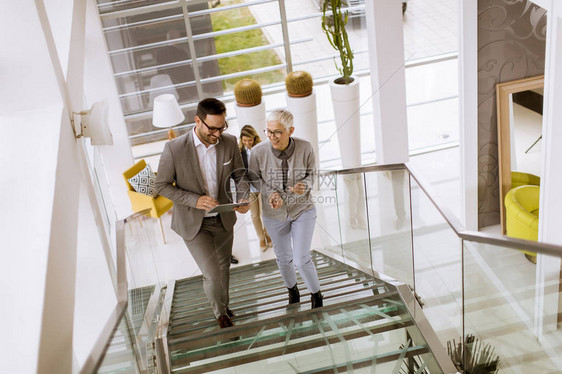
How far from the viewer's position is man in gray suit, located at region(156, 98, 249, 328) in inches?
163

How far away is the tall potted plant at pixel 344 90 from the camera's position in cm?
802

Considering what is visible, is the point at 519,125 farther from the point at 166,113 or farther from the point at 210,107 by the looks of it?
the point at 166,113

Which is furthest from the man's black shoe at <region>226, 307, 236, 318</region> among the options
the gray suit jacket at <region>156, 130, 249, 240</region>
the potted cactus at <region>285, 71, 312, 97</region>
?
the potted cactus at <region>285, 71, 312, 97</region>

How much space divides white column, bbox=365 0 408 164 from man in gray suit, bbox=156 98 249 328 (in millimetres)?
3909

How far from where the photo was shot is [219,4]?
839 centimetres

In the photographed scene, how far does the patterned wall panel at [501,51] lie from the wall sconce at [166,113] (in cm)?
375

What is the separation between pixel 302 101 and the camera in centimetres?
804

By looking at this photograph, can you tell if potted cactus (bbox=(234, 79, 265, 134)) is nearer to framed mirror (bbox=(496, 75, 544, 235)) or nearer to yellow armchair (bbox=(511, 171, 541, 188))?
framed mirror (bbox=(496, 75, 544, 235))

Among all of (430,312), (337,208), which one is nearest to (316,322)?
(430,312)

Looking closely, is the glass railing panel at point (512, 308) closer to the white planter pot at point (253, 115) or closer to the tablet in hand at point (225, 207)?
the tablet in hand at point (225, 207)

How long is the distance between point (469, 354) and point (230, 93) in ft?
19.6

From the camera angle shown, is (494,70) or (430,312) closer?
(430,312)

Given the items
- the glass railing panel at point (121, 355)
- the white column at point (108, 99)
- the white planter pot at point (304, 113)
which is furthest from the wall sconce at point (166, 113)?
the glass railing panel at point (121, 355)

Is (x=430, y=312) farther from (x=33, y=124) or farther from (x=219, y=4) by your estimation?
(x=219, y=4)
